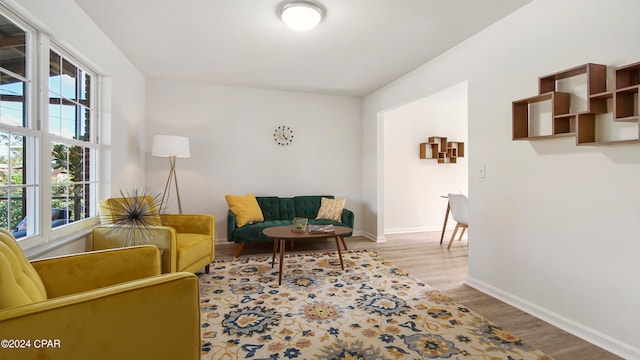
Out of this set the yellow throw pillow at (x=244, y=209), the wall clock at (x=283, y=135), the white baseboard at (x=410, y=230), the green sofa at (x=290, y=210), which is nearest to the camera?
the yellow throw pillow at (x=244, y=209)

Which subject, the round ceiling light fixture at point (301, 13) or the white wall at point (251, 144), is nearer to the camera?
the round ceiling light fixture at point (301, 13)

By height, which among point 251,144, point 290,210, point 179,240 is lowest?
point 179,240

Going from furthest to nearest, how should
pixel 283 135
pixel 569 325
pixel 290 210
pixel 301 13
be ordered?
pixel 283 135, pixel 290 210, pixel 301 13, pixel 569 325

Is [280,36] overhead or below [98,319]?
overhead

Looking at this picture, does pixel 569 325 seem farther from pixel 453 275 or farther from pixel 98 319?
pixel 98 319

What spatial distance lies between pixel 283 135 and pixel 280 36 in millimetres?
2148

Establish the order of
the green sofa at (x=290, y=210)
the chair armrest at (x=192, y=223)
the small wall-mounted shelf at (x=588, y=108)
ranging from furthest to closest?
1. the green sofa at (x=290, y=210)
2. the chair armrest at (x=192, y=223)
3. the small wall-mounted shelf at (x=588, y=108)

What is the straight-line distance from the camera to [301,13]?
2.41m

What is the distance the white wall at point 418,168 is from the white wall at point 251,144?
2.13 feet

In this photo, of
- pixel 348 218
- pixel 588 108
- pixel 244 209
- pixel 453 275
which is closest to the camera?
pixel 588 108

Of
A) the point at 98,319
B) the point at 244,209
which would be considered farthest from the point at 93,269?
the point at 244,209

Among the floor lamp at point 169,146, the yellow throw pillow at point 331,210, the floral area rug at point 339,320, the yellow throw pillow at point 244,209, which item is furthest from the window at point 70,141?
the yellow throw pillow at point 331,210

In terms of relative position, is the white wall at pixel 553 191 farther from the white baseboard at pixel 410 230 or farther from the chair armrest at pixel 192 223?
the chair armrest at pixel 192 223

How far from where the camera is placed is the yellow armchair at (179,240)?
100 inches
